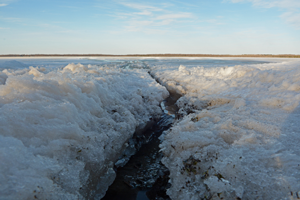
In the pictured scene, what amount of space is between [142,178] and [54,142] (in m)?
2.04

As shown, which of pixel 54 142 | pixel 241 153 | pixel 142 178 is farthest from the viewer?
pixel 142 178

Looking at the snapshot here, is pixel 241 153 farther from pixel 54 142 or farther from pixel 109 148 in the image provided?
pixel 54 142

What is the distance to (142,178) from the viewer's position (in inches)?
165

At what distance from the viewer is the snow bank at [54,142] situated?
2400 millimetres

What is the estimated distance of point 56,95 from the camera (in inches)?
174

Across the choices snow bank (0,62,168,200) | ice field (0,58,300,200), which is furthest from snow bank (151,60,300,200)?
snow bank (0,62,168,200)

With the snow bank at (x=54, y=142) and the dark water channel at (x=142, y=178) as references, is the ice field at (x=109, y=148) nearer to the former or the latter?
the snow bank at (x=54, y=142)

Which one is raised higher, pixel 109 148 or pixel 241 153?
pixel 241 153

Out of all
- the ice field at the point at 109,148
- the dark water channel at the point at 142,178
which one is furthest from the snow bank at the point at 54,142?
the dark water channel at the point at 142,178

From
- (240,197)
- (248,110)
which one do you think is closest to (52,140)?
(240,197)

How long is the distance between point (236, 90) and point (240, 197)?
252 inches

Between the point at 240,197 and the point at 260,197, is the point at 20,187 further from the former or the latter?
the point at 260,197

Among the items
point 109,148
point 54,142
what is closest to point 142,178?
point 109,148

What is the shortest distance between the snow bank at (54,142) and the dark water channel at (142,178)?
271 millimetres
